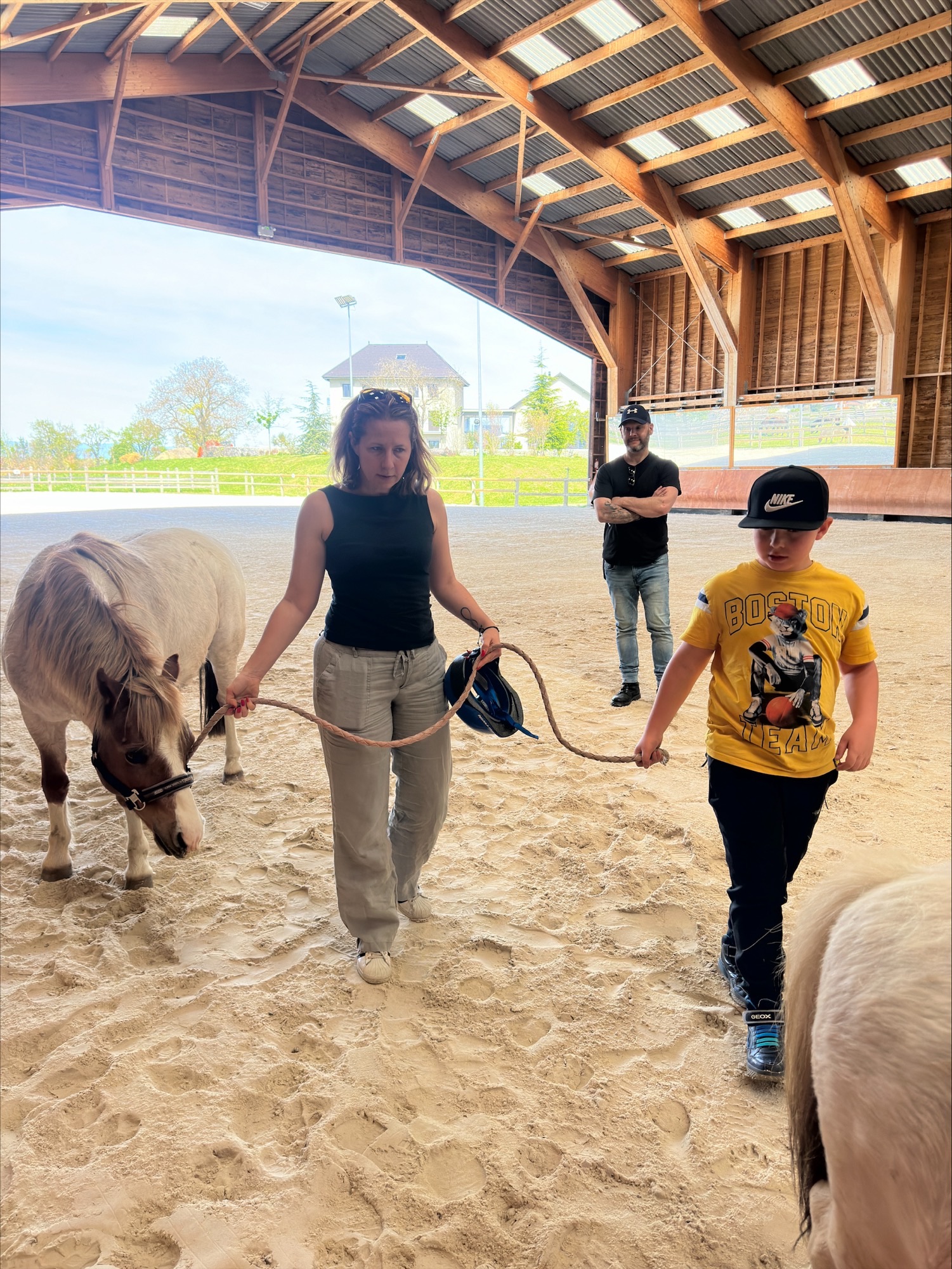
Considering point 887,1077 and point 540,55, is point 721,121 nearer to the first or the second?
point 540,55

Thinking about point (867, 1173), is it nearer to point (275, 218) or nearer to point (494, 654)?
point (494, 654)

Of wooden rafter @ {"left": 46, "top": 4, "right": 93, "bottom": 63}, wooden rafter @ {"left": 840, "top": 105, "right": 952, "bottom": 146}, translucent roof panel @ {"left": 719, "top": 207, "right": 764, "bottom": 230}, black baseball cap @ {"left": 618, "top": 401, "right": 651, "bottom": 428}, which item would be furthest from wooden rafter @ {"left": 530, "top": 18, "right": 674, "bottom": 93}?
black baseball cap @ {"left": 618, "top": 401, "right": 651, "bottom": 428}

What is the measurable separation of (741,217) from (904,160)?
163 inches

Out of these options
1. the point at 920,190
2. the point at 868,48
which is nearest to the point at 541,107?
the point at 868,48

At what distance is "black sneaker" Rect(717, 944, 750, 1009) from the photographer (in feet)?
6.66

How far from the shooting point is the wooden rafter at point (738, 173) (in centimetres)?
1573

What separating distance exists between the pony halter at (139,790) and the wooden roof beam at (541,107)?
48.7 feet

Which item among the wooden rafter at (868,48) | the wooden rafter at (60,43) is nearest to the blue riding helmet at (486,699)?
the wooden rafter at (868,48)

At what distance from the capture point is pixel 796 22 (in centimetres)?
1172

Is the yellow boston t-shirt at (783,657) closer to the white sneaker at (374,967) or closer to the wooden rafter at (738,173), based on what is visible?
the white sneaker at (374,967)

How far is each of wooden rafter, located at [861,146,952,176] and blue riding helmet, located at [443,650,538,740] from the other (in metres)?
17.7

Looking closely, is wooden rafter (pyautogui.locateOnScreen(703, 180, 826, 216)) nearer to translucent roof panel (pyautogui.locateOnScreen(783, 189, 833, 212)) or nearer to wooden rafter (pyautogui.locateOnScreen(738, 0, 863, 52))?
translucent roof panel (pyautogui.locateOnScreen(783, 189, 833, 212))

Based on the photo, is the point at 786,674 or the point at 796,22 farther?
the point at 796,22

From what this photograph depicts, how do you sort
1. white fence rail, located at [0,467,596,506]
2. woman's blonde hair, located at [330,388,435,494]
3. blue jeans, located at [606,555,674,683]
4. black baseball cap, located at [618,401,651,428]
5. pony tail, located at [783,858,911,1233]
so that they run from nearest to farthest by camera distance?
pony tail, located at [783,858,911,1233] < woman's blonde hair, located at [330,388,435,494] < black baseball cap, located at [618,401,651,428] < blue jeans, located at [606,555,674,683] < white fence rail, located at [0,467,596,506]
